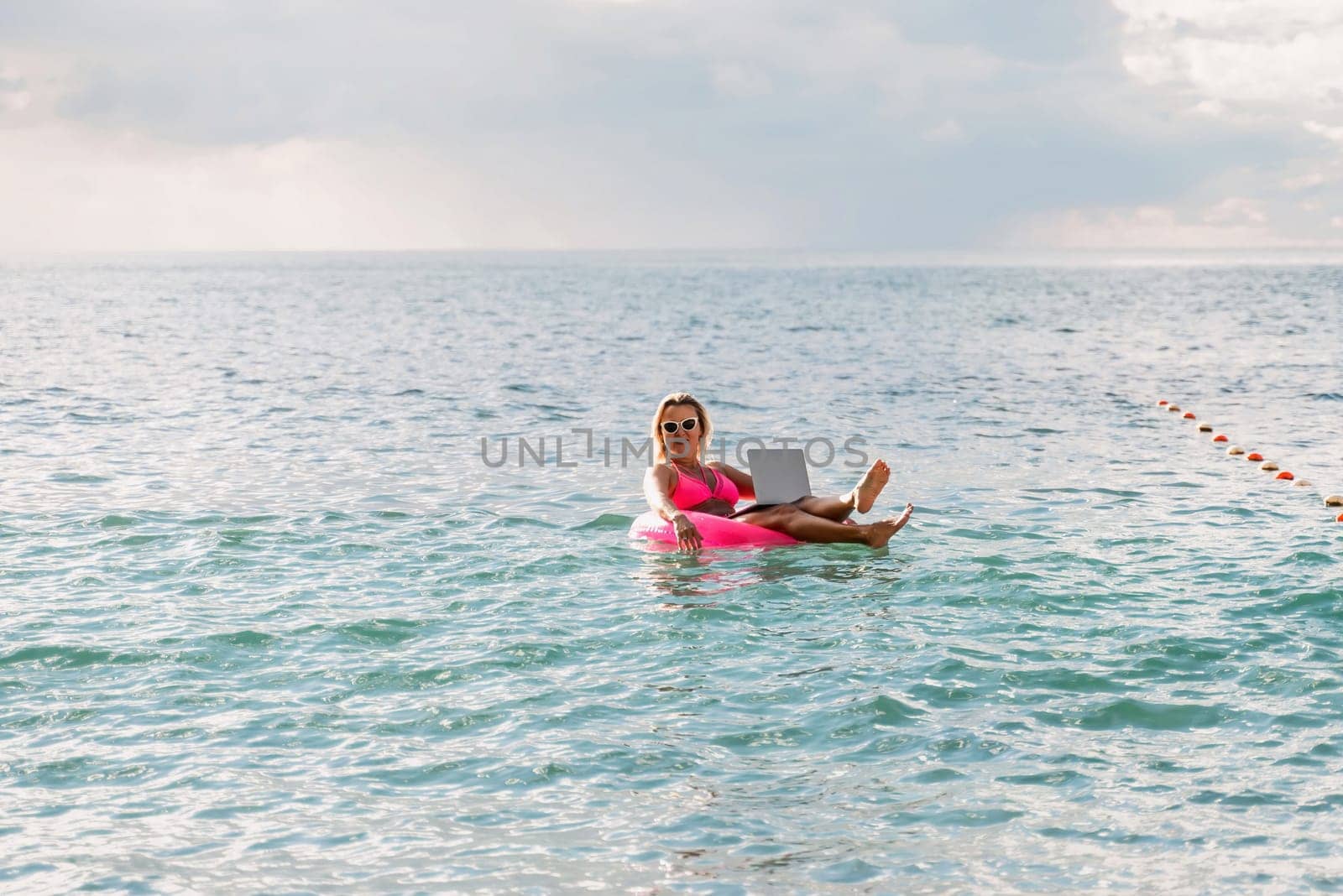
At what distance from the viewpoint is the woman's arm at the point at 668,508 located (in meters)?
12.6

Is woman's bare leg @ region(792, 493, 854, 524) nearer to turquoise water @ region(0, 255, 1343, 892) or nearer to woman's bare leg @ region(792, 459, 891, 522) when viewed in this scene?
woman's bare leg @ region(792, 459, 891, 522)

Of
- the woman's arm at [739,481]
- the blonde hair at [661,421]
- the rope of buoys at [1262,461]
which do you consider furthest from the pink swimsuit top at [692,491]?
A: the rope of buoys at [1262,461]

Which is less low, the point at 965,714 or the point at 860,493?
the point at 860,493

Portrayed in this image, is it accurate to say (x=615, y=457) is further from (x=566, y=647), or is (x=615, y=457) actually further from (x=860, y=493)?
(x=566, y=647)

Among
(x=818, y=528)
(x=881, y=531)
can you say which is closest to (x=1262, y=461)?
(x=881, y=531)

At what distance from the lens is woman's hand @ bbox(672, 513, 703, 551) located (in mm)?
12570

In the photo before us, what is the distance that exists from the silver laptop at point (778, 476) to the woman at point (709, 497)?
0.37ft

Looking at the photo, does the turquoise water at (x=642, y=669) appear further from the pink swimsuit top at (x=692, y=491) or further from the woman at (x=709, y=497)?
the pink swimsuit top at (x=692, y=491)

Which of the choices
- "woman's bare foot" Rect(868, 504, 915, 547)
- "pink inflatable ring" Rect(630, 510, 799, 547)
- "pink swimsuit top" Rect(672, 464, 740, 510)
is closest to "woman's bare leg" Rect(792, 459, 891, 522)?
"woman's bare foot" Rect(868, 504, 915, 547)

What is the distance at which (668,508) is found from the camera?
42.8 ft

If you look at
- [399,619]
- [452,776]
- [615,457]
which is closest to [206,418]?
[615,457]

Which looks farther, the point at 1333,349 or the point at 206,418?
the point at 1333,349

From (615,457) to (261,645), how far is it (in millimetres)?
10599

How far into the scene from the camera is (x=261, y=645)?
10.4 meters
